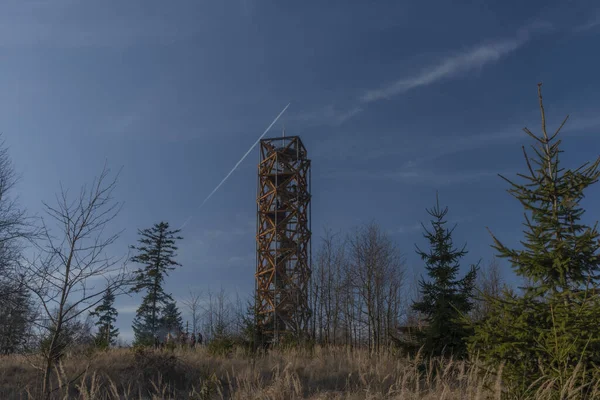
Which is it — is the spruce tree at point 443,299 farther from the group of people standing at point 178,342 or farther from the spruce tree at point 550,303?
the group of people standing at point 178,342

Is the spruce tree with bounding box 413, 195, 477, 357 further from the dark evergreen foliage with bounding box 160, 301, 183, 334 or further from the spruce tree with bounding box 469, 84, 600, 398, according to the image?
the dark evergreen foliage with bounding box 160, 301, 183, 334

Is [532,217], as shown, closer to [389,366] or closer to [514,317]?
[514,317]

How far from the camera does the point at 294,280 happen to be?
23328 mm

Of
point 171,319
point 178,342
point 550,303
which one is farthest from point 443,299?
point 171,319

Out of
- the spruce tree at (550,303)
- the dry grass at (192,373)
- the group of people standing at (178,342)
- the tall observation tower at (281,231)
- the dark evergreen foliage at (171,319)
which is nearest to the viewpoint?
the spruce tree at (550,303)

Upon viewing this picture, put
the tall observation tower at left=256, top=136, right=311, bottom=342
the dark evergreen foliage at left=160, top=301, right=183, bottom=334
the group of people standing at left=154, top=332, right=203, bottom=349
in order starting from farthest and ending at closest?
the dark evergreen foliage at left=160, top=301, right=183, bottom=334
the tall observation tower at left=256, top=136, right=311, bottom=342
the group of people standing at left=154, top=332, right=203, bottom=349

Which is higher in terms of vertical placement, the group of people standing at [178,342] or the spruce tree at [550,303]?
the spruce tree at [550,303]

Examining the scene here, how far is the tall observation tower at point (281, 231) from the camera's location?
2184 cm

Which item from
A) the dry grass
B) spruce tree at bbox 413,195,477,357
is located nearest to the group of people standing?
the dry grass

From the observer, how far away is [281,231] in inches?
929

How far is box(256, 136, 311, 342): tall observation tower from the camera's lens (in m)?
21.8

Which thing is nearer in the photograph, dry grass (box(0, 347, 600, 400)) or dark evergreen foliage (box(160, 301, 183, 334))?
dry grass (box(0, 347, 600, 400))

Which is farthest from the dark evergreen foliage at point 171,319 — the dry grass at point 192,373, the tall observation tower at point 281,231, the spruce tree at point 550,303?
the spruce tree at point 550,303

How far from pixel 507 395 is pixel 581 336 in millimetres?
1060
